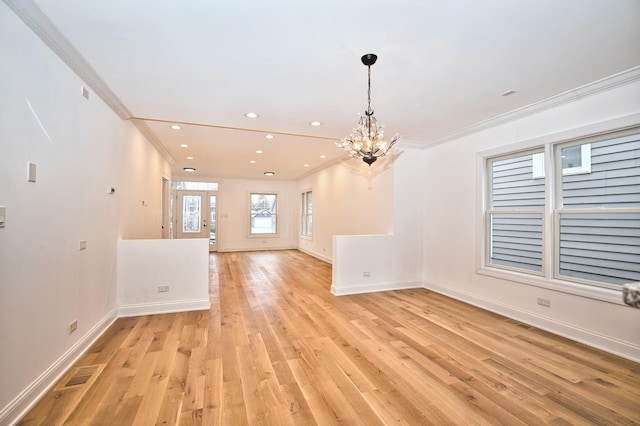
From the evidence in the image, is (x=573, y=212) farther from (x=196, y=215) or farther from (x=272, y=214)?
(x=196, y=215)

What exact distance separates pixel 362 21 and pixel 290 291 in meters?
4.04

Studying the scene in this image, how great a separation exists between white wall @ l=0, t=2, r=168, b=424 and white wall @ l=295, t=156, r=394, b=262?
4.20 meters

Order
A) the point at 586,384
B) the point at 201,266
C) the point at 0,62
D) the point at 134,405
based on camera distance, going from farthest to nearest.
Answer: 1. the point at 201,266
2. the point at 586,384
3. the point at 134,405
4. the point at 0,62

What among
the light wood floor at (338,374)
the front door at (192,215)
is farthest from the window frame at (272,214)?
the light wood floor at (338,374)

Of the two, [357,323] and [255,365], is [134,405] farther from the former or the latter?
[357,323]

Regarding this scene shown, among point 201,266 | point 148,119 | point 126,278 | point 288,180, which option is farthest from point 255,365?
point 288,180

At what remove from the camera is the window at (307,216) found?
9.68m

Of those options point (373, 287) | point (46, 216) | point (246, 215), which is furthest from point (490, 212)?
point (246, 215)

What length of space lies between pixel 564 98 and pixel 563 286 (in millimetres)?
2081

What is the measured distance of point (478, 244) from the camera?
4203mm

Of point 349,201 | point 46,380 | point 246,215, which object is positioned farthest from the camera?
point 246,215

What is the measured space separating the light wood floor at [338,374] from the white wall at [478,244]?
0.78 feet

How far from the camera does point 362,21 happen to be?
1985 millimetres

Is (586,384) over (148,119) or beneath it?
beneath
